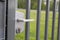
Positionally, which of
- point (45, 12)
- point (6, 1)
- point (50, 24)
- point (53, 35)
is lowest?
point (53, 35)

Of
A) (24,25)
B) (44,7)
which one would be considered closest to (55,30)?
(44,7)

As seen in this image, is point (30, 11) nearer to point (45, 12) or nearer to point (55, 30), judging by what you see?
point (45, 12)

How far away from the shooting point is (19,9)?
1159mm

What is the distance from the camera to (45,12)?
1.29 metres

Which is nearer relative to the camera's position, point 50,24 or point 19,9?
point 19,9

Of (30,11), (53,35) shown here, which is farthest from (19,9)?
(53,35)

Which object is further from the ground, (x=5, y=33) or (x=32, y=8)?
(x=32, y=8)

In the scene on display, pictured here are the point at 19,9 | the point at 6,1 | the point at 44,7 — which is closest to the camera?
the point at 6,1

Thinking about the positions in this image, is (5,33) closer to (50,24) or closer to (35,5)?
(35,5)

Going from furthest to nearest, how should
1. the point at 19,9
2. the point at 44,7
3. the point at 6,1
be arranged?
the point at 44,7 < the point at 19,9 < the point at 6,1

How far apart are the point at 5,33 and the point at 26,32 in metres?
0.21

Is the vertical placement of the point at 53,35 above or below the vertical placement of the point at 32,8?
below

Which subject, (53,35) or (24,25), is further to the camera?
(53,35)

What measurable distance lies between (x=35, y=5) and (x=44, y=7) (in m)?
0.11
